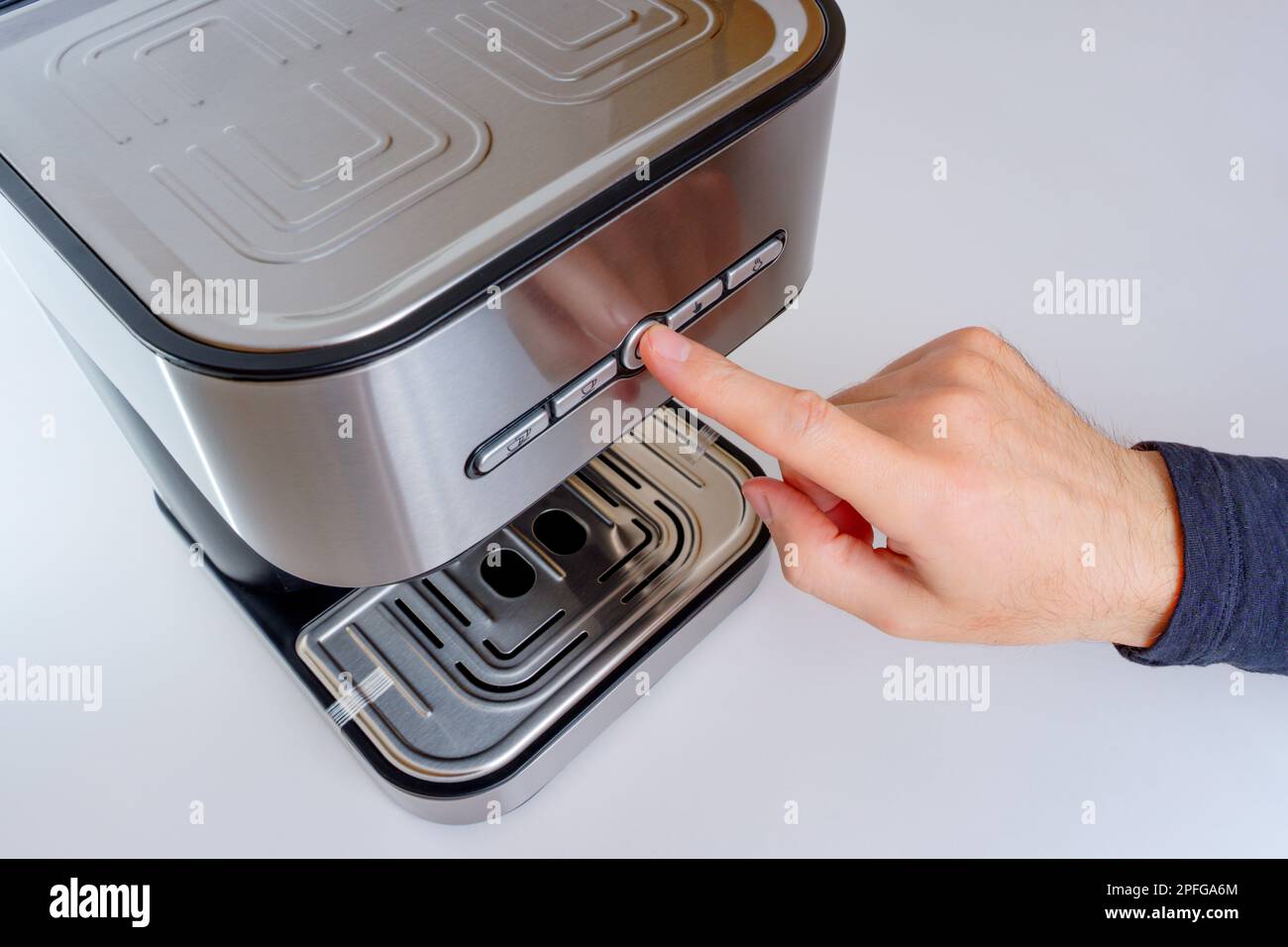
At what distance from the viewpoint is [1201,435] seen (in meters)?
0.78

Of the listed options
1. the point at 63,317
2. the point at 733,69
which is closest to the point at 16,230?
the point at 63,317

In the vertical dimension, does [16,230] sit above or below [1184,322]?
above

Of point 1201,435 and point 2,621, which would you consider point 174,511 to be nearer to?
point 2,621

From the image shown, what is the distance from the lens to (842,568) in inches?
20.6

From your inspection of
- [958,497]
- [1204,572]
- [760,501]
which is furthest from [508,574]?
[1204,572]

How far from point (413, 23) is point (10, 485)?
1.71 ft

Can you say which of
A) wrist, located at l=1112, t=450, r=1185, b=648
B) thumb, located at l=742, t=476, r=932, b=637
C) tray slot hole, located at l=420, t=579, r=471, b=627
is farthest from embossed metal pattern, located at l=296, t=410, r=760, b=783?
wrist, located at l=1112, t=450, r=1185, b=648

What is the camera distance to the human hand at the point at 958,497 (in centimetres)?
46

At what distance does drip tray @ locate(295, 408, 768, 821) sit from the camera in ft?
1.86

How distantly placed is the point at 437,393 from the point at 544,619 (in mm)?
258

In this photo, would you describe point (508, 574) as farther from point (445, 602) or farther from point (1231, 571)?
point (1231, 571)

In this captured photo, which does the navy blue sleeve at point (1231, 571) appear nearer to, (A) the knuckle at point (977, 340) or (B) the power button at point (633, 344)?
(A) the knuckle at point (977, 340)

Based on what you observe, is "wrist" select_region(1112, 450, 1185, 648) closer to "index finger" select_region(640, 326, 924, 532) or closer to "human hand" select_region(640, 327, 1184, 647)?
"human hand" select_region(640, 327, 1184, 647)

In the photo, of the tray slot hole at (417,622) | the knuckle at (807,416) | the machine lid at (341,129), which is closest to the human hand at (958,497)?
the knuckle at (807,416)
